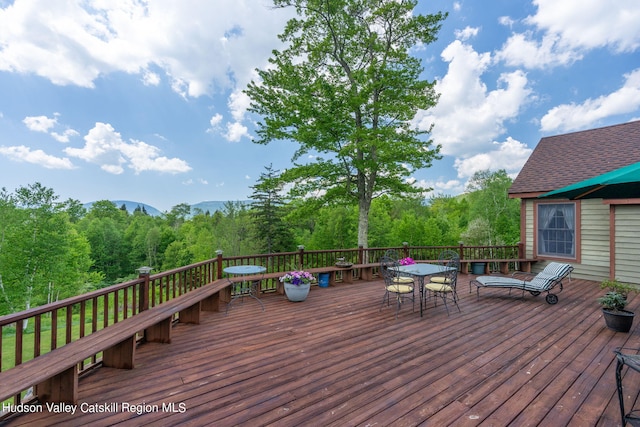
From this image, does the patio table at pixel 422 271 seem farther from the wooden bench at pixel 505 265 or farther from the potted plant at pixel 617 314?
the wooden bench at pixel 505 265

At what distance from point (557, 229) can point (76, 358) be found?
10.1 meters

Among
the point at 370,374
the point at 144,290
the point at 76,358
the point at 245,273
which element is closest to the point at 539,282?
the point at 370,374

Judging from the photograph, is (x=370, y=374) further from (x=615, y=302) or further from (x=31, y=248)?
(x=31, y=248)

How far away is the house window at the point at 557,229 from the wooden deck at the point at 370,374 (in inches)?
142

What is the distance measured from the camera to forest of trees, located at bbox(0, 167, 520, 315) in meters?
14.2

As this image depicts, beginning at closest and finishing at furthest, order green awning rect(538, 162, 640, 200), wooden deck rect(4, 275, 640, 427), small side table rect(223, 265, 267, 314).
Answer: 1. wooden deck rect(4, 275, 640, 427)
2. green awning rect(538, 162, 640, 200)
3. small side table rect(223, 265, 267, 314)

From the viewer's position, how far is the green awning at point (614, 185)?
2.15 metres

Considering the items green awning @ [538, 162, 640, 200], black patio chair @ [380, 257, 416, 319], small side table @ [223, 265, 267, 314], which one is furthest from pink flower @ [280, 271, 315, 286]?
green awning @ [538, 162, 640, 200]

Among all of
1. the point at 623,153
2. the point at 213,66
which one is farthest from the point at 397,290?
the point at 213,66

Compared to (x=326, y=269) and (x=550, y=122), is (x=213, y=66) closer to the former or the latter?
(x=326, y=269)

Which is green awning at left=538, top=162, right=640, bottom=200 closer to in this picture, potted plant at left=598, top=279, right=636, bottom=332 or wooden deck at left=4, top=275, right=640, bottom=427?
potted plant at left=598, top=279, right=636, bottom=332

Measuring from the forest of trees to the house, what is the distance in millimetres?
3564

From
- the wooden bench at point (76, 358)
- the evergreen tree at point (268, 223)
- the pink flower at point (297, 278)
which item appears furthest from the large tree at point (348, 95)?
the evergreen tree at point (268, 223)

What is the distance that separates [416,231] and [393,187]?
1405cm
